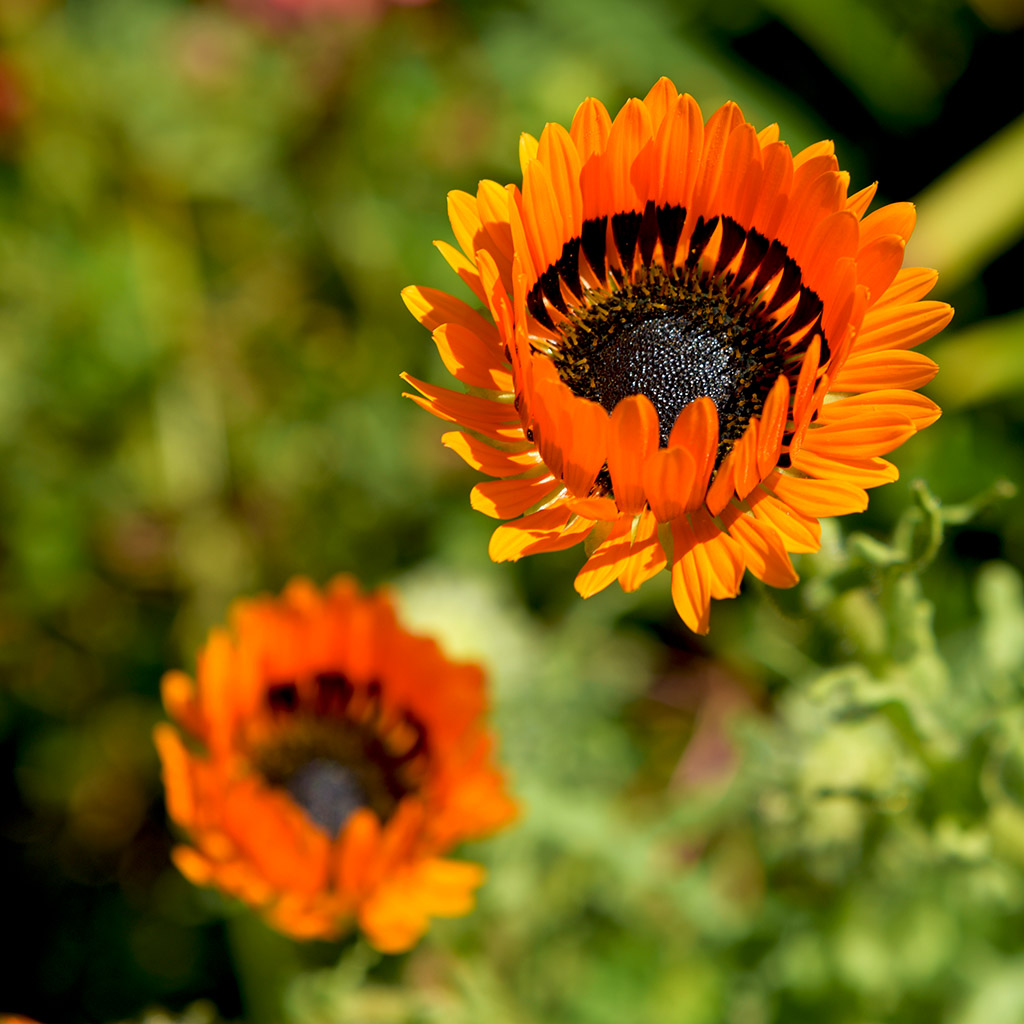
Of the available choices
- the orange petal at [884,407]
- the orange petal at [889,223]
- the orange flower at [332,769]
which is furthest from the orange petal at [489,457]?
the orange flower at [332,769]

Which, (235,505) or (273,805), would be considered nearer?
(273,805)

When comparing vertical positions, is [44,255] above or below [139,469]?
above

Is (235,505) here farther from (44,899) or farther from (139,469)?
(44,899)

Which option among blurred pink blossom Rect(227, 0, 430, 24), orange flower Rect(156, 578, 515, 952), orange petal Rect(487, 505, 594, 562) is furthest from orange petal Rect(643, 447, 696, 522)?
blurred pink blossom Rect(227, 0, 430, 24)

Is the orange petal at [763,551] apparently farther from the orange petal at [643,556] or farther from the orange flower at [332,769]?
the orange flower at [332,769]

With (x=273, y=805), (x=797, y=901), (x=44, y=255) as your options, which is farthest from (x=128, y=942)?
(x=44, y=255)

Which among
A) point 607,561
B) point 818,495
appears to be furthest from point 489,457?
point 818,495

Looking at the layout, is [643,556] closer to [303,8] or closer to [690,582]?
[690,582]
